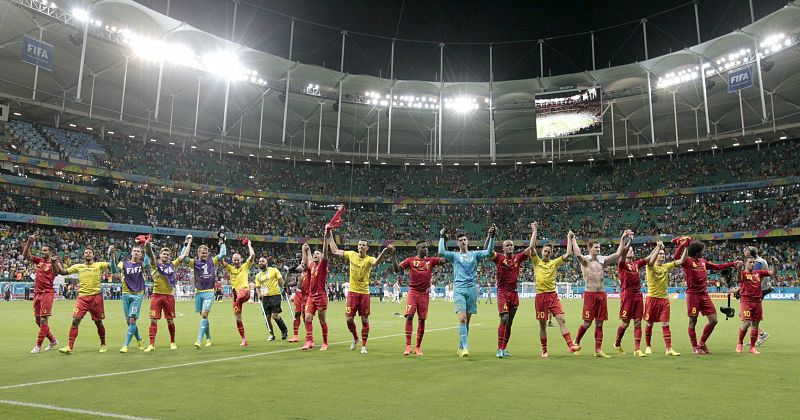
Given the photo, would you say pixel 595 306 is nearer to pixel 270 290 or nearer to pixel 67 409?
pixel 270 290

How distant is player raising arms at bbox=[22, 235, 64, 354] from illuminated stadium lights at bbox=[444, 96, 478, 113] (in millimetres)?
49794

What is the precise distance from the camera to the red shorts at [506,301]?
11.7 m

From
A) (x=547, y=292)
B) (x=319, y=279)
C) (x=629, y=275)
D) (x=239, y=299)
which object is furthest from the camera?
(x=239, y=299)

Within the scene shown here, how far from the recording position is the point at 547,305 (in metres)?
12.0

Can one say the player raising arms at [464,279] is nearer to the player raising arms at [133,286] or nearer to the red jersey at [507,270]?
the red jersey at [507,270]

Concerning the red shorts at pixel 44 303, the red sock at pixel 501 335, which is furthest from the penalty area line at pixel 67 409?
the red sock at pixel 501 335

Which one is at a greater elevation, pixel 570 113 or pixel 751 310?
pixel 570 113

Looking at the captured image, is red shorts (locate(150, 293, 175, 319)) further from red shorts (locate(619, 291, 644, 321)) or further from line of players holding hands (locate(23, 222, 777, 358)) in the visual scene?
red shorts (locate(619, 291, 644, 321))

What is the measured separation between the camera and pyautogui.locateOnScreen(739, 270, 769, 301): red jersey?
12281 millimetres

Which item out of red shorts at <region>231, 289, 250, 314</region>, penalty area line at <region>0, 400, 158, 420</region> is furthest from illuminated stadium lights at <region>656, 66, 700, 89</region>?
penalty area line at <region>0, 400, 158, 420</region>

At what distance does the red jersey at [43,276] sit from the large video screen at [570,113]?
140 feet

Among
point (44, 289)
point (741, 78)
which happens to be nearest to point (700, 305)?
point (44, 289)

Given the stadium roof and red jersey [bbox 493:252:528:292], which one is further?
the stadium roof

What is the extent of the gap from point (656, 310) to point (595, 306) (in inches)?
53.6
